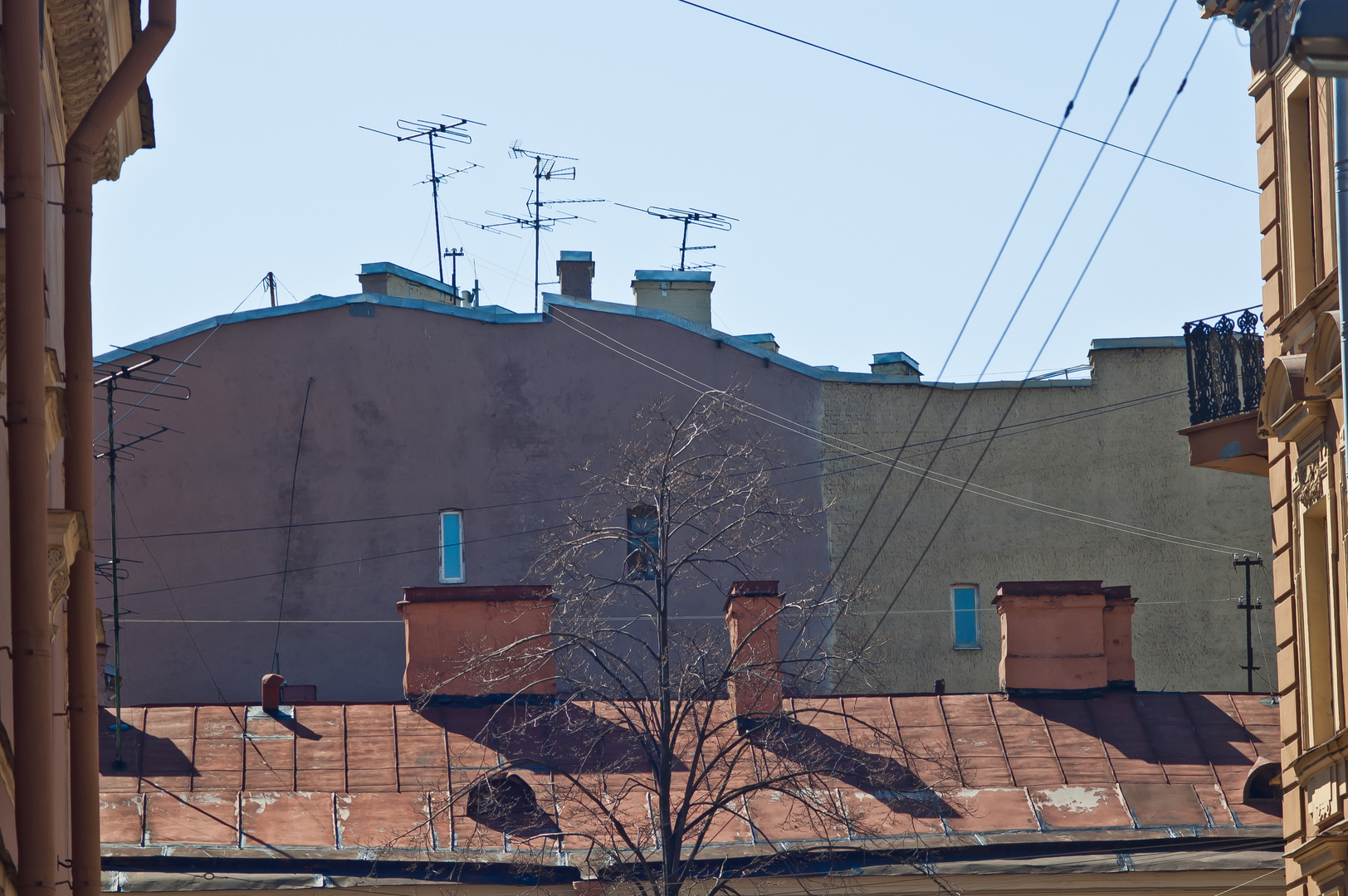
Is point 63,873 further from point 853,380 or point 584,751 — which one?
point 853,380

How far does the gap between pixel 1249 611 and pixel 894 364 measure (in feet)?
24.8

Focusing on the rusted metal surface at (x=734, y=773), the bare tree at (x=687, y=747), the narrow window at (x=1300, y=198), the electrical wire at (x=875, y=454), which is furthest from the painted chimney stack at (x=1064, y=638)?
the narrow window at (x=1300, y=198)

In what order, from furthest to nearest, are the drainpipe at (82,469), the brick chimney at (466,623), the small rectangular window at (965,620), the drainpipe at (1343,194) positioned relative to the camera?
1. the small rectangular window at (965,620)
2. the brick chimney at (466,623)
3. the drainpipe at (82,469)
4. the drainpipe at (1343,194)

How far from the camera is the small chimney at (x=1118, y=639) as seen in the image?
20031 mm

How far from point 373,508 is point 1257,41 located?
56.2 ft

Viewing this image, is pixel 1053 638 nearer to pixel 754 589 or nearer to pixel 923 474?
pixel 754 589

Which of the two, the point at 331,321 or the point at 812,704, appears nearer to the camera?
the point at 812,704

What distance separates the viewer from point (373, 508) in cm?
2720

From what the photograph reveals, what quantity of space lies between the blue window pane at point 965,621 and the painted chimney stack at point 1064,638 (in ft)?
23.3

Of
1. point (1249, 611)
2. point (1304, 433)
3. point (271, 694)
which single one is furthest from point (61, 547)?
point (1249, 611)

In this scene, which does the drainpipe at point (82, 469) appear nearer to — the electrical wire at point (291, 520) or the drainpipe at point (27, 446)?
the drainpipe at point (27, 446)

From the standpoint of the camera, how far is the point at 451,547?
89.3ft

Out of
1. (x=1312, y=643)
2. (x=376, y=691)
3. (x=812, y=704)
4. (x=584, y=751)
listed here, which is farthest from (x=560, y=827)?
(x=376, y=691)

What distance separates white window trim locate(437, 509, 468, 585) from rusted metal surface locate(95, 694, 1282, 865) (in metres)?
7.75
